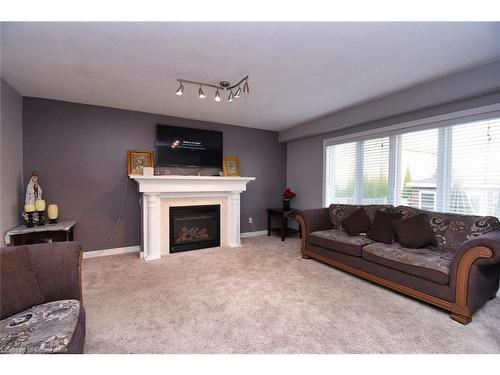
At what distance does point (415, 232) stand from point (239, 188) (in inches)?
107

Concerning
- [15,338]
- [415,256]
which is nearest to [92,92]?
[15,338]

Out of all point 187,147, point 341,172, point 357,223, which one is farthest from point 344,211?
point 187,147

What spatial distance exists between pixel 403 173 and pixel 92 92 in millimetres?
4396

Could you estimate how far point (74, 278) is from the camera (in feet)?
5.14

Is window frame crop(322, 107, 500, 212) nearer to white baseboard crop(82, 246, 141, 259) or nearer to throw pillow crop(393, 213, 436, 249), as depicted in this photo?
throw pillow crop(393, 213, 436, 249)

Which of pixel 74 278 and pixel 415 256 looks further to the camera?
pixel 415 256

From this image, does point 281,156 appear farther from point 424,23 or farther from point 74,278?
point 74,278

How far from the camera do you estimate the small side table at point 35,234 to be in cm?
259

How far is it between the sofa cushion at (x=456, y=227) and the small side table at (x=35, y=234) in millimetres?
4387

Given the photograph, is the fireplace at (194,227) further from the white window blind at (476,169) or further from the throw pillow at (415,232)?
the white window blind at (476,169)

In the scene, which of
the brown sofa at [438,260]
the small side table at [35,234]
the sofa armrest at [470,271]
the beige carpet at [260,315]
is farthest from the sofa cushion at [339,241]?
the small side table at [35,234]

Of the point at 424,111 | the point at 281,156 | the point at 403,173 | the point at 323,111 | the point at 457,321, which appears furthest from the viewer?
the point at 281,156

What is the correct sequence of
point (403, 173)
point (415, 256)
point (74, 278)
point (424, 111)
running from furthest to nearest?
point (403, 173), point (424, 111), point (415, 256), point (74, 278)

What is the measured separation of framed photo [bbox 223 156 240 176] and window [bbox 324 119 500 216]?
6.48 feet
